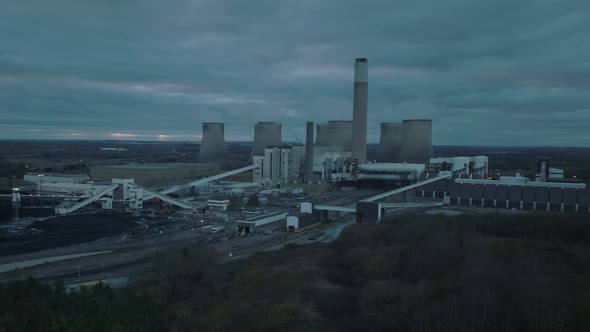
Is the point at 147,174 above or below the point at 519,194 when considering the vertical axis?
A: below

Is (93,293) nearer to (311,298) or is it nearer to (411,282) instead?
(311,298)

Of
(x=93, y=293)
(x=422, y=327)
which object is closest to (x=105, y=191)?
(x=93, y=293)

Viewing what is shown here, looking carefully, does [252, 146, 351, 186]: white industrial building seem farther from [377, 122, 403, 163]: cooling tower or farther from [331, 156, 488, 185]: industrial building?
[377, 122, 403, 163]: cooling tower

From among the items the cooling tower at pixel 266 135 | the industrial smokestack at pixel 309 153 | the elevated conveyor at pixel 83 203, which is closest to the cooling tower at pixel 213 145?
the cooling tower at pixel 266 135

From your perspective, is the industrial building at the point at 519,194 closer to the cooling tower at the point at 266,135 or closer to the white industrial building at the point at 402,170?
the white industrial building at the point at 402,170

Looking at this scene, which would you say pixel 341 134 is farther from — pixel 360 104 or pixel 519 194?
pixel 519 194

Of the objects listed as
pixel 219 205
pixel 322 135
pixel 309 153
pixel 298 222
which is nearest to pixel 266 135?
pixel 322 135
